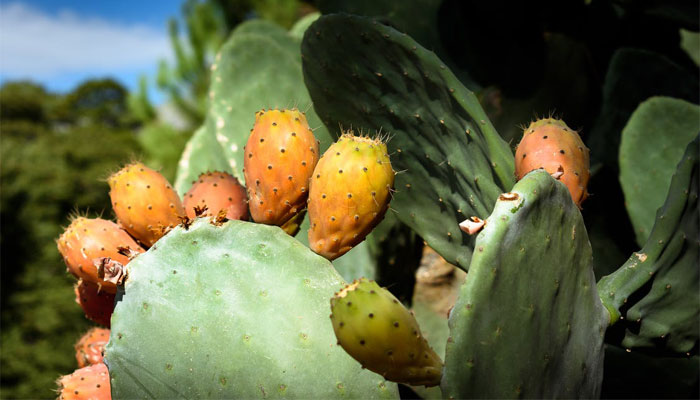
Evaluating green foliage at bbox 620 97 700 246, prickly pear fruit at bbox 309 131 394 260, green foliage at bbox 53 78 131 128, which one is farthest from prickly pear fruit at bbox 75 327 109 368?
green foliage at bbox 53 78 131 128

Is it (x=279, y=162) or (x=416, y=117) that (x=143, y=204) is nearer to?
(x=279, y=162)

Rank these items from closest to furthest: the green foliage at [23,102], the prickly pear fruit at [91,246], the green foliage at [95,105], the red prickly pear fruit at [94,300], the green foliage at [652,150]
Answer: the prickly pear fruit at [91,246] → the red prickly pear fruit at [94,300] → the green foliage at [652,150] → the green foliage at [23,102] → the green foliage at [95,105]

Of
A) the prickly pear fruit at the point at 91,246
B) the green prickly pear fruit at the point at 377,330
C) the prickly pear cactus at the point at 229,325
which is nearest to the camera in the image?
the green prickly pear fruit at the point at 377,330

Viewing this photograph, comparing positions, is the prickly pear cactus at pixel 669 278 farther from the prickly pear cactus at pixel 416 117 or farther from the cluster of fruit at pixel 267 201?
the cluster of fruit at pixel 267 201

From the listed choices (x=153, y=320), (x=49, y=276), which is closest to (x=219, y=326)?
(x=153, y=320)

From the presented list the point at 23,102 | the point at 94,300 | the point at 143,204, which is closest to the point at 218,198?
the point at 143,204

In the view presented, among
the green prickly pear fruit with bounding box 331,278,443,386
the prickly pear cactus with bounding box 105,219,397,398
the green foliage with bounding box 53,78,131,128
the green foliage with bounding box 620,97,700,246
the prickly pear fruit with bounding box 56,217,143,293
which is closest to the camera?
the green prickly pear fruit with bounding box 331,278,443,386

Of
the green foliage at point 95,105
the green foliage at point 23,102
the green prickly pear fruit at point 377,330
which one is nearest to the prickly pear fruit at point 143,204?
the green prickly pear fruit at point 377,330

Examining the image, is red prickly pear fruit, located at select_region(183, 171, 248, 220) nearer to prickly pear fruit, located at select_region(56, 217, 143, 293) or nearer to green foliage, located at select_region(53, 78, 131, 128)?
prickly pear fruit, located at select_region(56, 217, 143, 293)
